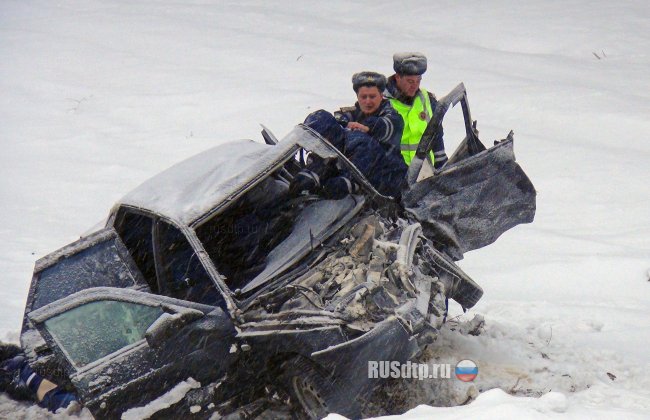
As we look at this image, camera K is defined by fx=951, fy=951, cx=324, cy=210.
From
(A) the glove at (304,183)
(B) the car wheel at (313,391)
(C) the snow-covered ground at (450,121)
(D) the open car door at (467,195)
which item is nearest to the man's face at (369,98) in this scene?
(D) the open car door at (467,195)

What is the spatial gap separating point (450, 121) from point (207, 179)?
25.9ft

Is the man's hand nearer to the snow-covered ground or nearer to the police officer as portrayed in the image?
the police officer

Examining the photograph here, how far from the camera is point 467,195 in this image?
7.42 m

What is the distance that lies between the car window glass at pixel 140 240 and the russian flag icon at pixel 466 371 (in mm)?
2228

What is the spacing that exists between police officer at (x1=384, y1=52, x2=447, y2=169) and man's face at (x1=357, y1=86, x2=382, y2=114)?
0.36m

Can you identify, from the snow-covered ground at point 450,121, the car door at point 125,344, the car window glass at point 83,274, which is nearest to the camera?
the car door at point 125,344

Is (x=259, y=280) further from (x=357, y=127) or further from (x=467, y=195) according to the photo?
(x=467, y=195)

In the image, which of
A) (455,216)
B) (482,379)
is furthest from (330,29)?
(482,379)

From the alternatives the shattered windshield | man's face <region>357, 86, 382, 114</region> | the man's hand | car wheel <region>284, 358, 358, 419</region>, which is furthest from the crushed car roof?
car wheel <region>284, 358, 358, 419</region>

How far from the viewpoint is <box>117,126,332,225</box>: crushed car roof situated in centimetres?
618

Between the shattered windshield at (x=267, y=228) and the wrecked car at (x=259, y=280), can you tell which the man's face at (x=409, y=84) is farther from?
the shattered windshield at (x=267, y=228)

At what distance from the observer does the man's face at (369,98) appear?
760 centimetres

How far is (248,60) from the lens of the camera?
16500 millimetres

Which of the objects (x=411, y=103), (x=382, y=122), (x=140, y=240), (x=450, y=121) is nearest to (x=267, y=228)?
(x=140, y=240)
